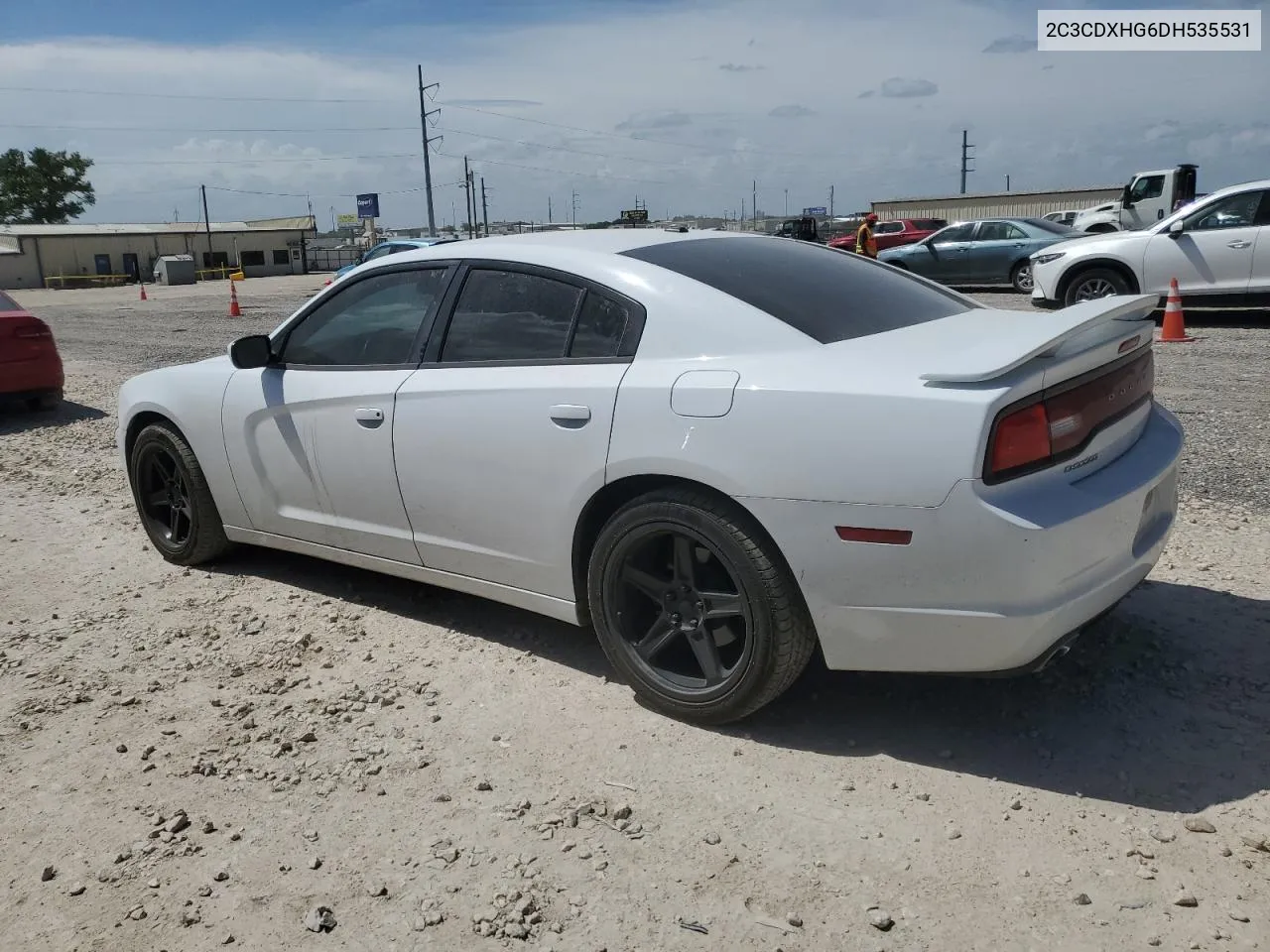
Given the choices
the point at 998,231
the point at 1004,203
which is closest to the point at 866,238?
the point at 998,231

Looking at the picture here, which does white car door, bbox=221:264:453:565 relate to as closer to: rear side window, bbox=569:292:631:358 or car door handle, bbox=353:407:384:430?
car door handle, bbox=353:407:384:430

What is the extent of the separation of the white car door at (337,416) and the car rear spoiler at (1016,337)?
6.57 ft

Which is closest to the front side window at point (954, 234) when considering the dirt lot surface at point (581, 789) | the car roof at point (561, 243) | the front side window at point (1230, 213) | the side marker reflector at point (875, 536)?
the front side window at point (1230, 213)

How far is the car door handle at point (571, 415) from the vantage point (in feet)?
11.6

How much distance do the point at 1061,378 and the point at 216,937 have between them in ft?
8.62

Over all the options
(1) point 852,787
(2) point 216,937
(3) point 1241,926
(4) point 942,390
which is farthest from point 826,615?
(2) point 216,937

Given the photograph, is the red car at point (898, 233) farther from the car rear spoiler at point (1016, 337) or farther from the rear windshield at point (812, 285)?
the car rear spoiler at point (1016, 337)

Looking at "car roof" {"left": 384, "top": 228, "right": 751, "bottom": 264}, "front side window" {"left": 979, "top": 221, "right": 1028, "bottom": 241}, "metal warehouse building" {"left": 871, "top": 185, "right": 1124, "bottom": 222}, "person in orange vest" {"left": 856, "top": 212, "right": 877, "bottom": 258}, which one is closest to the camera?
"car roof" {"left": 384, "top": 228, "right": 751, "bottom": 264}

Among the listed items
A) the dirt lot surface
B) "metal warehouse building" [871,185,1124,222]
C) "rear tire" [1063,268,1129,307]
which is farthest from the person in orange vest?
"metal warehouse building" [871,185,1124,222]

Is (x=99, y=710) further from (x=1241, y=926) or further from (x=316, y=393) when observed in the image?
(x=1241, y=926)

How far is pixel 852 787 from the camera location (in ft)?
10.2

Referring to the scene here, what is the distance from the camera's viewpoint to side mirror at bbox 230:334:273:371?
15.2ft

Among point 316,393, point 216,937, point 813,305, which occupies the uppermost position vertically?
point 813,305

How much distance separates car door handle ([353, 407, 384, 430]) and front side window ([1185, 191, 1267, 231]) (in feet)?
37.7
